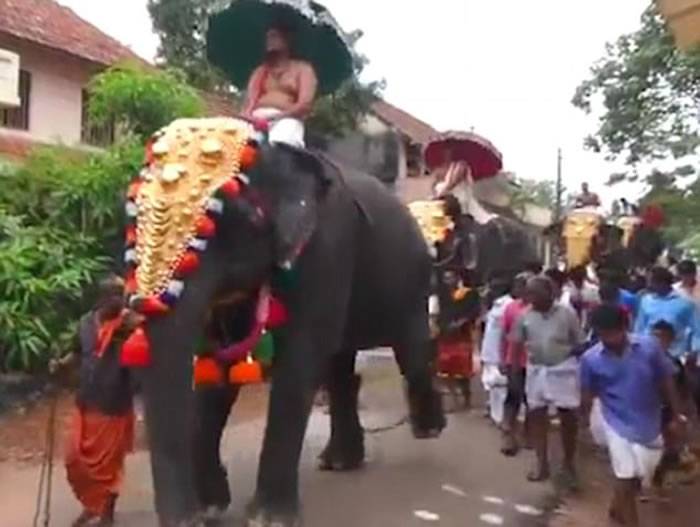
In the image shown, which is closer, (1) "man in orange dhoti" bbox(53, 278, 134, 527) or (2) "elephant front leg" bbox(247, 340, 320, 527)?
(2) "elephant front leg" bbox(247, 340, 320, 527)

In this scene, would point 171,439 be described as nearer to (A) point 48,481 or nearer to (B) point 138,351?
(B) point 138,351

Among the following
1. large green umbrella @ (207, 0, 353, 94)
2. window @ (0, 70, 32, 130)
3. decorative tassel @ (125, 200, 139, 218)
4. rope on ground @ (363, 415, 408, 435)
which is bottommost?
rope on ground @ (363, 415, 408, 435)

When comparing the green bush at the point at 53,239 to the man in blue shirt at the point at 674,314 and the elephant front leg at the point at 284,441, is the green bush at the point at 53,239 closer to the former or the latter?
the man in blue shirt at the point at 674,314

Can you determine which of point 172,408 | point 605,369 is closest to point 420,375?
point 605,369

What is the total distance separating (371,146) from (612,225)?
1378cm

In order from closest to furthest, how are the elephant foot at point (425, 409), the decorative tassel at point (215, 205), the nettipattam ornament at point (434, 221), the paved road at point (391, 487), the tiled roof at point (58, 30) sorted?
the decorative tassel at point (215, 205), the paved road at point (391, 487), the elephant foot at point (425, 409), the nettipattam ornament at point (434, 221), the tiled roof at point (58, 30)

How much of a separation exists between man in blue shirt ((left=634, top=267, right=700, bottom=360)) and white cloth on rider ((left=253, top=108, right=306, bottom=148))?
348 centimetres

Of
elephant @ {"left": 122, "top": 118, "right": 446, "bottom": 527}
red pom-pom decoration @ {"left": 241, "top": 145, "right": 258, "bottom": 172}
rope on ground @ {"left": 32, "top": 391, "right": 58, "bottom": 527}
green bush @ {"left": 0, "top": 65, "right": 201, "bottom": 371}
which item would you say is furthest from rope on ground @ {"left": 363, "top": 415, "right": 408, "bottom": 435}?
red pom-pom decoration @ {"left": 241, "top": 145, "right": 258, "bottom": 172}

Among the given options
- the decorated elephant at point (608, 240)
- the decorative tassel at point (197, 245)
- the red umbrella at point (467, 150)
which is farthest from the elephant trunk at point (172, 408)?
the decorated elephant at point (608, 240)

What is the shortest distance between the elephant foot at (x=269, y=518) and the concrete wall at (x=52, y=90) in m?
13.5

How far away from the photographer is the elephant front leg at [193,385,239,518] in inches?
274

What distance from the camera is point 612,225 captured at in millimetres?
12117

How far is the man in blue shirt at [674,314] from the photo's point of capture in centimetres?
924

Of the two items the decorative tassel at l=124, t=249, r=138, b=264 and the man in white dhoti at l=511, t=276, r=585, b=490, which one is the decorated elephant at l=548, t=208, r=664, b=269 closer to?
the man in white dhoti at l=511, t=276, r=585, b=490
